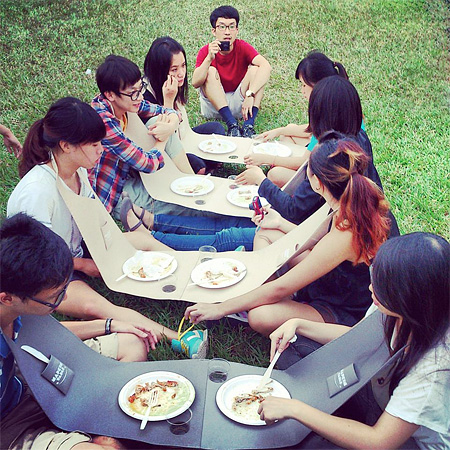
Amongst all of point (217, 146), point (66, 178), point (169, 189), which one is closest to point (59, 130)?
point (66, 178)

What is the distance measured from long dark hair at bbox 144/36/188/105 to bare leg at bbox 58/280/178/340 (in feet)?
7.33

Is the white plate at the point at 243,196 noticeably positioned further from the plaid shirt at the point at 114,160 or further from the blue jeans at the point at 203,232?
the plaid shirt at the point at 114,160

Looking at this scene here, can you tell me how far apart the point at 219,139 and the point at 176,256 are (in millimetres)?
2154

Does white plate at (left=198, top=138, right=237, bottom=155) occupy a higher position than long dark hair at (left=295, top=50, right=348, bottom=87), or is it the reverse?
long dark hair at (left=295, top=50, right=348, bottom=87)

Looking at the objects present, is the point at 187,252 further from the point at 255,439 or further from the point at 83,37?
the point at 83,37

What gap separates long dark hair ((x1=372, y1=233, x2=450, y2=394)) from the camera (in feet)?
6.15

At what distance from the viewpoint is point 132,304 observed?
12.0 ft

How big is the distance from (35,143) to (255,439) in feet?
6.92

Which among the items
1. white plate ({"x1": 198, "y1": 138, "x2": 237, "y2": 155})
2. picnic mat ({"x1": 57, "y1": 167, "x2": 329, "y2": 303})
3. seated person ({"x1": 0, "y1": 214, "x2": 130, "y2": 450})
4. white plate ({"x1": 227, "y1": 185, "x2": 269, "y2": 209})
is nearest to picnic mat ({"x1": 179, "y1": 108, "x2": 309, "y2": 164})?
white plate ({"x1": 198, "y1": 138, "x2": 237, "y2": 155})

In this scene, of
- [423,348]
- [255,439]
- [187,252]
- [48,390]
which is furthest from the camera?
[187,252]

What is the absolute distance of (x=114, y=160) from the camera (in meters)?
4.07

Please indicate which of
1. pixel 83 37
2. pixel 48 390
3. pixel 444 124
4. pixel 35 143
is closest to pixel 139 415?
pixel 48 390

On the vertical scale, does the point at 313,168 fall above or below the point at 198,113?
above

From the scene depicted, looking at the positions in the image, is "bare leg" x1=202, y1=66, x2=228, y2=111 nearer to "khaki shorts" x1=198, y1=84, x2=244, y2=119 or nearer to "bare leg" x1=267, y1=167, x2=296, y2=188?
A: "khaki shorts" x1=198, y1=84, x2=244, y2=119
